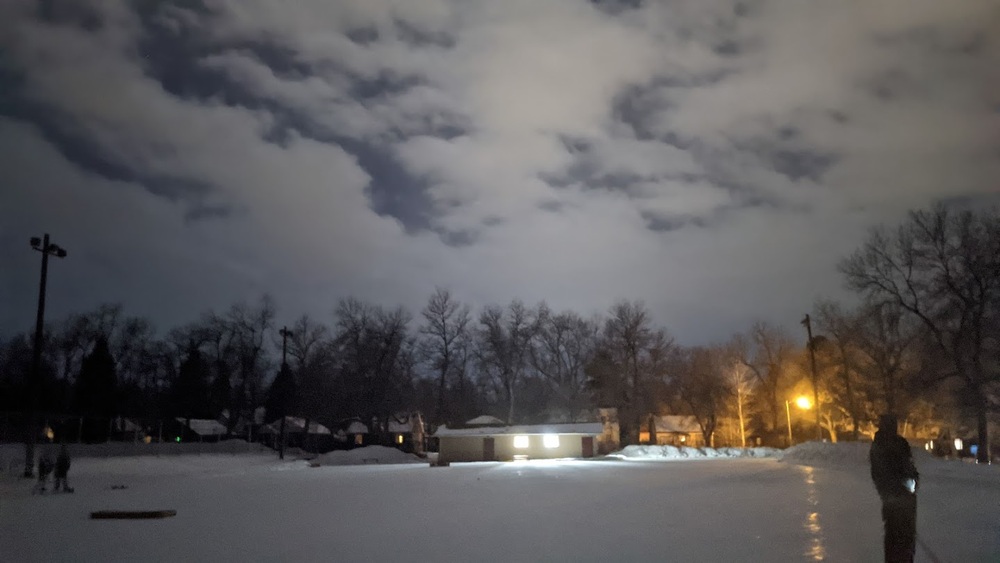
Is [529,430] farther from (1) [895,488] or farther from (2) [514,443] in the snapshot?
(1) [895,488]

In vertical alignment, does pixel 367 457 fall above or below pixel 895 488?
below

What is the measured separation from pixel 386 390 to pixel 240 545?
61520 millimetres

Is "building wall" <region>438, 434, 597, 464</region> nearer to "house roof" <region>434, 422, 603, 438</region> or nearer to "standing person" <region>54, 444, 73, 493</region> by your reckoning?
"house roof" <region>434, 422, 603, 438</region>

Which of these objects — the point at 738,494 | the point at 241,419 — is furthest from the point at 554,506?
the point at 241,419

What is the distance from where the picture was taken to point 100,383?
63062 mm

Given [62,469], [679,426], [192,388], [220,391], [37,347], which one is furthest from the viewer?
[679,426]

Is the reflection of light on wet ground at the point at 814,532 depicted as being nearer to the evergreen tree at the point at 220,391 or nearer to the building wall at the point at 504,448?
the building wall at the point at 504,448

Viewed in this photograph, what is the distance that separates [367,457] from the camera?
61.8 m

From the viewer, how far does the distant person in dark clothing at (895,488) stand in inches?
321

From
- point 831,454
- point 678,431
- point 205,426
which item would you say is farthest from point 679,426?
point 205,426

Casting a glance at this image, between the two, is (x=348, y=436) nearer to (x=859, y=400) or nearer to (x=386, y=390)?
(x=386, y=390)

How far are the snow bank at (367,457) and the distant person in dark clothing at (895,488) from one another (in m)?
54.7

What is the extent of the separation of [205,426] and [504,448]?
1381 inches

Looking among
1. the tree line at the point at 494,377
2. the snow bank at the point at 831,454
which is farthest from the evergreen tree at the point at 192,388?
the snow bank at the point at 831,454
